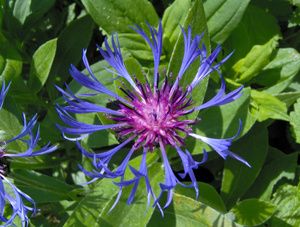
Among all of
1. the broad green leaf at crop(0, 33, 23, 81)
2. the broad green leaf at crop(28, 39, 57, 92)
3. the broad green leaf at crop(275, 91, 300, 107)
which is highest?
the broad green leaf at crop(0, 33, 23, 81)

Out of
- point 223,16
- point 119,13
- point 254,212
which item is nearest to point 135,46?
point 119,13

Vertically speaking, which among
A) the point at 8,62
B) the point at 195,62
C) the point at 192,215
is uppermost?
A: the point at 8,62

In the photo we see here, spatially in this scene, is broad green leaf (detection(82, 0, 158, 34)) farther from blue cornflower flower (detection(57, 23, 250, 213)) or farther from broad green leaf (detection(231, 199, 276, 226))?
broad green leaf (detection(231, 199, 276, 226))

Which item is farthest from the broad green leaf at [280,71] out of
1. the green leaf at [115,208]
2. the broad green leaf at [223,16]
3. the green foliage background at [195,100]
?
the green leaf at [115,208]

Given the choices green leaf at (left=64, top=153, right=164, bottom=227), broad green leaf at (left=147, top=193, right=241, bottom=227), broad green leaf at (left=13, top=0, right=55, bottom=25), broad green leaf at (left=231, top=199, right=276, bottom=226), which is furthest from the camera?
broad green leaf at (left=13, top=0, right=55, bottom=25)

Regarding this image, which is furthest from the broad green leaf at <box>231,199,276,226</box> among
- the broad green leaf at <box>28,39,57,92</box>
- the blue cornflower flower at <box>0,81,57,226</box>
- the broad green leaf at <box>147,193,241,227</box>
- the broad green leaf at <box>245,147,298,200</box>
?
the broad green leaf at <box>28,39,57,92</box>

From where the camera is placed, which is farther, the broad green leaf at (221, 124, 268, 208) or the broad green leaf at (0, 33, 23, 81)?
the broad green leaf at (221, 124, 268, 208)

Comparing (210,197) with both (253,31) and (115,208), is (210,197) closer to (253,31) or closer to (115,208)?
(115,208)

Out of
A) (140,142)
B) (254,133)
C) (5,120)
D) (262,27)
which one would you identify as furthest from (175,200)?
(262,27)
